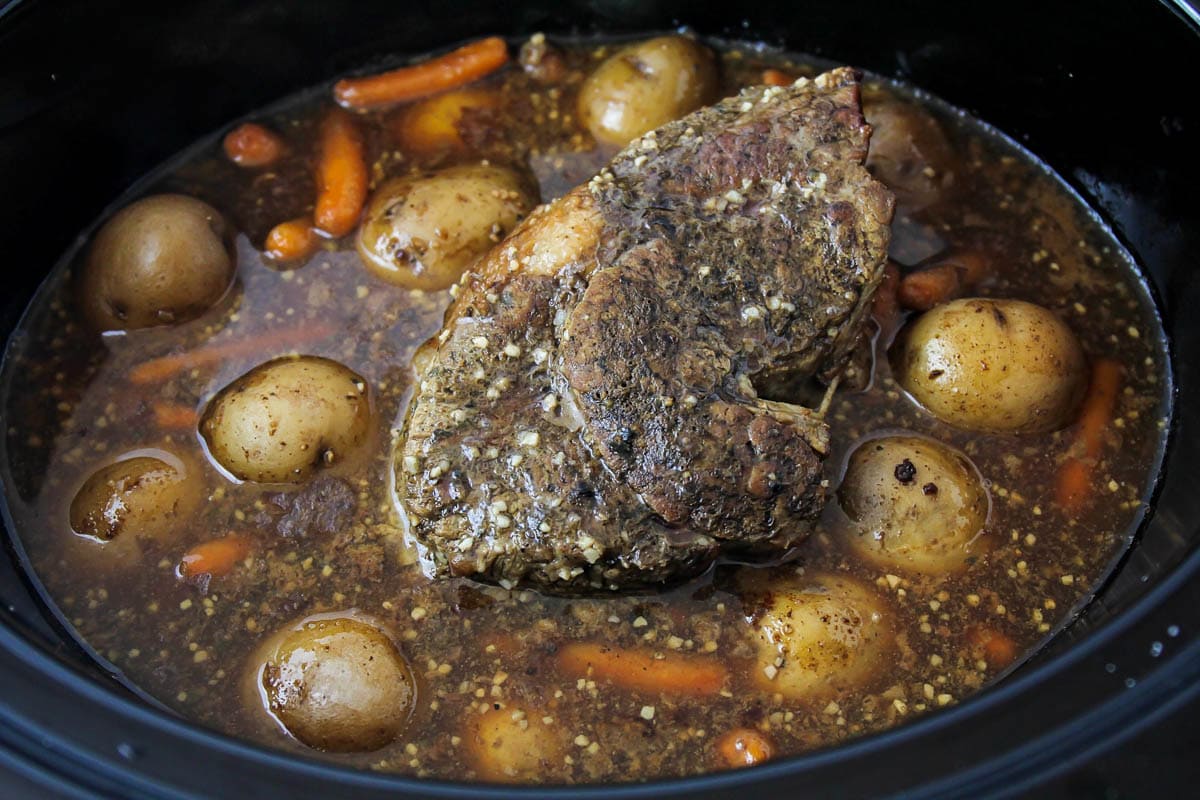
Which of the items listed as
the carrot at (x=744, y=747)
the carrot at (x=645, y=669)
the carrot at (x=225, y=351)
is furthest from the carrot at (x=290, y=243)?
the carrot at (x=744, y=747)

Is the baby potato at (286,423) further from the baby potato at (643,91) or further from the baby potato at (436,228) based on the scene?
the baby potato at (643,91)

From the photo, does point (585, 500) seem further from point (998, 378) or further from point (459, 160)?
point (459, 160)

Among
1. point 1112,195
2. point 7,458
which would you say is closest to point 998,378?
point 1112,195

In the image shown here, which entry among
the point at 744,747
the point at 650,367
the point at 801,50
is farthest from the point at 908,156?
the point at 744,747

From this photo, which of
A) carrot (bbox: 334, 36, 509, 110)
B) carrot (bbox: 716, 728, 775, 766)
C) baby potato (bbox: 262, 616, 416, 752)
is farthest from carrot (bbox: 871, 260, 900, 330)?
baby potato (bbox: 262, 616, 416, 752)

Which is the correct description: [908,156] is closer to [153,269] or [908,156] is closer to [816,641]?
[816,641]

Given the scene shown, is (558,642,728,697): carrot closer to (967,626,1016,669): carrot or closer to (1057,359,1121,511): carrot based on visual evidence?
(967,626,1016,669): carrot
